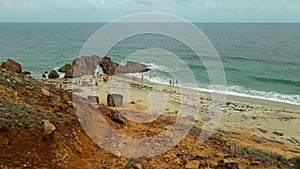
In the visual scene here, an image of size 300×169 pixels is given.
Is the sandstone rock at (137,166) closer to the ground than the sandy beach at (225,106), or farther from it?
farther from it

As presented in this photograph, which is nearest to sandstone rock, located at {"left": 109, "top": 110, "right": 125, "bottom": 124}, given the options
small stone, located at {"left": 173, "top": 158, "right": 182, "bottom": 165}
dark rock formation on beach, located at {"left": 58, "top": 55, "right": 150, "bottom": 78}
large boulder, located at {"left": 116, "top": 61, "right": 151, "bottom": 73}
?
small stone, located at {"left": 173, "top": 158, "right": 182, "bottom": 165}

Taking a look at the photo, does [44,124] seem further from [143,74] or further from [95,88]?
[143,74]

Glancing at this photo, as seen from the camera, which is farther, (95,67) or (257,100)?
(95,67)

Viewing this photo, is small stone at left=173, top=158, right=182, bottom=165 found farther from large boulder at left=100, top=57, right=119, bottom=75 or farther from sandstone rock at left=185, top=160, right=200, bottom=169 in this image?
large boulder at left=100, top=57, right=119, bottom=75

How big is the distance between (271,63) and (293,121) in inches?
1181

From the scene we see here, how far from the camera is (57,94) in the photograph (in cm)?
1188

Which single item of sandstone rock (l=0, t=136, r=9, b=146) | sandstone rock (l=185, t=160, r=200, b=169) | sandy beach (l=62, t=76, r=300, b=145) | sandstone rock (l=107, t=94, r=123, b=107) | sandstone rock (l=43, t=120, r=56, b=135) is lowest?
sandy beach (l=62, t=76, r=300, b=145)

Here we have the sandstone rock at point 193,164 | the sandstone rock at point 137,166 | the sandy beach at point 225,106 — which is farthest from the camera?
the sandy beach at point 225,106

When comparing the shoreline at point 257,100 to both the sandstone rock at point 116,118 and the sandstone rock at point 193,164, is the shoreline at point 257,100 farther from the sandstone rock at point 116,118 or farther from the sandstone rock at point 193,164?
the sandstone rock at point 193,164

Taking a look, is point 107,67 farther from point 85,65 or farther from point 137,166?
point 137,166

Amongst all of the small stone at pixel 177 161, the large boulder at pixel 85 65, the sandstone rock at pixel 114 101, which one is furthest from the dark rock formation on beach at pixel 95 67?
the small stone at pixel 177 161

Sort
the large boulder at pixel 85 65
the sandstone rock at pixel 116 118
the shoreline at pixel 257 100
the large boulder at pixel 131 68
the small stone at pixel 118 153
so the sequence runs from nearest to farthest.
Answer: the small stone at pixel 118 153 < the sandstone rock at pixel 116 118 < the shoreline at pixel 257 100 < the large boulder at pixel 85 65 < the large boulder at pixel 131 68

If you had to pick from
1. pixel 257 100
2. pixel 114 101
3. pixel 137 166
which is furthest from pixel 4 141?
pixel 257 100

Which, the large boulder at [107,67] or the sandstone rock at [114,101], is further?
the large boulder at [107,67]
